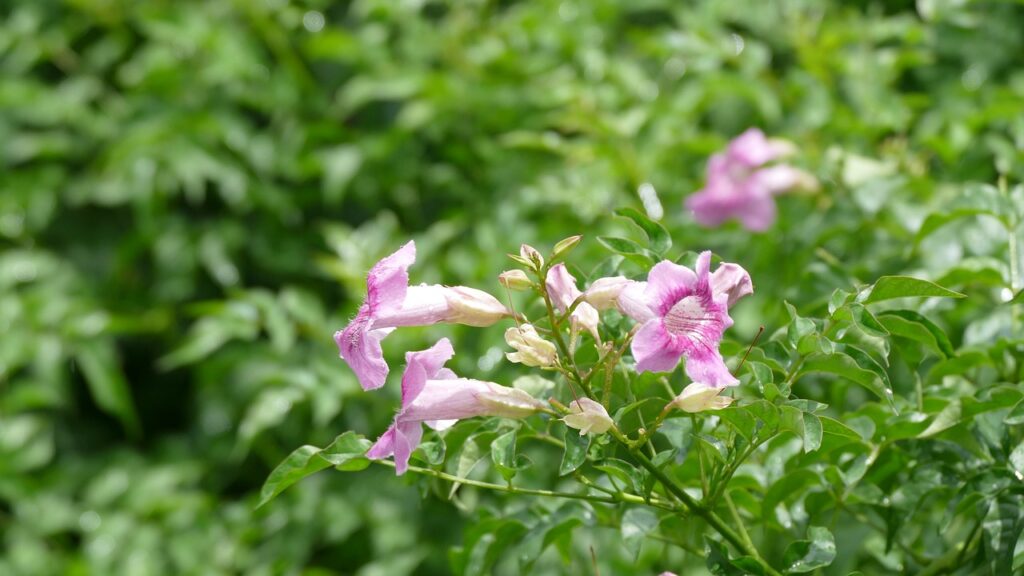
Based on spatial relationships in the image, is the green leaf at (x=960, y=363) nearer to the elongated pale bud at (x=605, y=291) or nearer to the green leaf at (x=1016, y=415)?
the green leaf at (x=1016, y=415)

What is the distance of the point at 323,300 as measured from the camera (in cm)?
338

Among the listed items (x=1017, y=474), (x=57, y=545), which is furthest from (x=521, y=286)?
(x=57, y=545)

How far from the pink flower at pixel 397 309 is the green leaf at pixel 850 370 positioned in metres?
0.33

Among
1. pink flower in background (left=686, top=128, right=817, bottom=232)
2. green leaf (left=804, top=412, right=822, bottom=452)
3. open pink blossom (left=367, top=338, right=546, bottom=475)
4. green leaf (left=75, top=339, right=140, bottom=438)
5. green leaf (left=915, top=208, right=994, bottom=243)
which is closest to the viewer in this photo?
green leaf (left=804, top=412, right=822, bottom=452)

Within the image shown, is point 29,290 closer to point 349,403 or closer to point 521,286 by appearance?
point 349,403

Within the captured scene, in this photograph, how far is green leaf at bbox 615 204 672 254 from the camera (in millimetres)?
1223

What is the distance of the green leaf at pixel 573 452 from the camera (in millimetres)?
1102

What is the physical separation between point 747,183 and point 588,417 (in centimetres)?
154

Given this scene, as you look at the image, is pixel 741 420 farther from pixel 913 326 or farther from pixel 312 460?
pixel 312 460

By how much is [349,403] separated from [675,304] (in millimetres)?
1838

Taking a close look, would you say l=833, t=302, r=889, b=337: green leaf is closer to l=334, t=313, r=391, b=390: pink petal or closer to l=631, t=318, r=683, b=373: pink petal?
l=631, t=318, r=683, b=373: pink petal

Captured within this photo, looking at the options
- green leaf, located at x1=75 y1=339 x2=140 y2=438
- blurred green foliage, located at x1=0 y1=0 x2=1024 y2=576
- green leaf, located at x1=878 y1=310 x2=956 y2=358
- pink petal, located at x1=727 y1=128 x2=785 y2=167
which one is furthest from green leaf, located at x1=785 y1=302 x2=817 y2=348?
green leaf, located at x1=75 y1=339 x2=140 y2=438

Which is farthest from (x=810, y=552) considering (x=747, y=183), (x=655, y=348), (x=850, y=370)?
(x=747, y=183)

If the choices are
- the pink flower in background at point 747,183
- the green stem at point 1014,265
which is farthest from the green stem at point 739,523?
the pink flower in background at point 747,183
